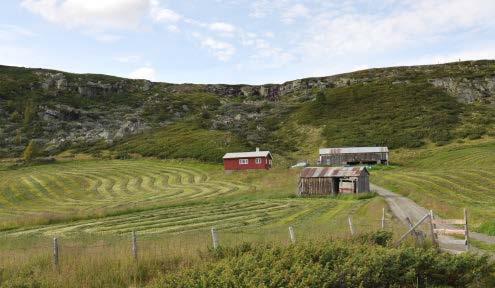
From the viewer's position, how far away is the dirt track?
26112mm

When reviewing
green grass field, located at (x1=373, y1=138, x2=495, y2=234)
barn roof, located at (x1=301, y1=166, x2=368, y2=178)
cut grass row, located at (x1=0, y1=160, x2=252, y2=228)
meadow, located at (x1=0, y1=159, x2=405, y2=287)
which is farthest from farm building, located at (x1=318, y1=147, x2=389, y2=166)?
barn roof, located at (x1=301, y1=166, x2=368, y2=178)

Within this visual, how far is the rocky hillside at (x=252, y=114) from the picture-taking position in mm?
117312

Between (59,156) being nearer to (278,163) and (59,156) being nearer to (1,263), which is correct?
(278,163)

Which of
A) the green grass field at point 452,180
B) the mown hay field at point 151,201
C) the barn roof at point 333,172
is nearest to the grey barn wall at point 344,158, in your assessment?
the green grass field at point 452,180

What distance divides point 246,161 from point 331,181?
33.3 m

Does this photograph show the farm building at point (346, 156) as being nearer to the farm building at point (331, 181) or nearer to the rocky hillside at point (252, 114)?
the rocky hillside at point (252, 114)

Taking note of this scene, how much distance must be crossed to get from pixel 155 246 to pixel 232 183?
5728 centimetres

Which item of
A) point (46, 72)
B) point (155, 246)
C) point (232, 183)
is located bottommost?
point (232, 183)

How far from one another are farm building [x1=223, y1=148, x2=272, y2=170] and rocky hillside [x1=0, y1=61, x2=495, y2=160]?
34.8 ft

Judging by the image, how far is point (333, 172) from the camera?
61.8 m

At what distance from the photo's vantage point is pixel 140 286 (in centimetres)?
1366

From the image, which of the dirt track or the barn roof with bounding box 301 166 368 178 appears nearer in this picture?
the dirt track

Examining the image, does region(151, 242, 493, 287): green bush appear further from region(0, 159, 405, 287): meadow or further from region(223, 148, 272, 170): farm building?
region(223, 148, 272, 170): farm building

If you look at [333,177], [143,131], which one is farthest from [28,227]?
[143,131]
